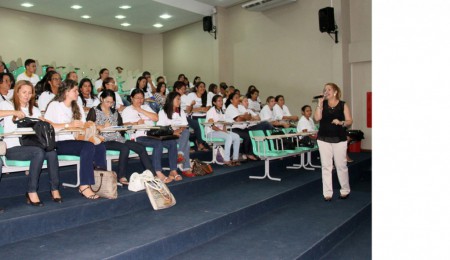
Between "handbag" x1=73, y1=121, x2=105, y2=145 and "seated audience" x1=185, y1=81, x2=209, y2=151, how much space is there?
2475 mm

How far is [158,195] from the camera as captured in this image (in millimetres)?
3617

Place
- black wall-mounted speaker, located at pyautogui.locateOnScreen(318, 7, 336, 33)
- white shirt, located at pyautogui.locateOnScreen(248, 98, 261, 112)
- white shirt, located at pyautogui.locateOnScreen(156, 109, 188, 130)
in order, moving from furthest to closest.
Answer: white shirt, located at pyautogui.locateOnScreen(248, 98, 261, 112) → black wall-mounted speaker, located at pyautogui.locateOnScreen(318, 7, 336, 33) → white shirt, located at pyautogui.locateOnScreen(156, 109, 188, 130)

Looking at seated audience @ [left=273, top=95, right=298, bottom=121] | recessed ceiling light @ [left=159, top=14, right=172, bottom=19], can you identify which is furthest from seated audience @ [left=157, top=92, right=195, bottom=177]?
recessed ceiling light @ [left=159, top=14, right=172, bottom=19]

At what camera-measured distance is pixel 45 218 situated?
2.86 meters

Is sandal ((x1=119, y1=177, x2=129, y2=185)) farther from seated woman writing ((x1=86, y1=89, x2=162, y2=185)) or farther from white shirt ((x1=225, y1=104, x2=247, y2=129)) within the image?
white shirt ((x1=225, y1=104, x2=247, y2=129))

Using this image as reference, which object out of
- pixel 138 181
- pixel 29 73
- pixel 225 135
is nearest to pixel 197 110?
pixel 225 135

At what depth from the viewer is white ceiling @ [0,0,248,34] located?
9.05 metres

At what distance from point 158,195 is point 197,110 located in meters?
3.06

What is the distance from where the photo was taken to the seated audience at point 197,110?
6059 millimetres

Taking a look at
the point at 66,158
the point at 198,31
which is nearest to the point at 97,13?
the point at 198,31

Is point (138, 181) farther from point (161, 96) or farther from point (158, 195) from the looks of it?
point (161, 96)
